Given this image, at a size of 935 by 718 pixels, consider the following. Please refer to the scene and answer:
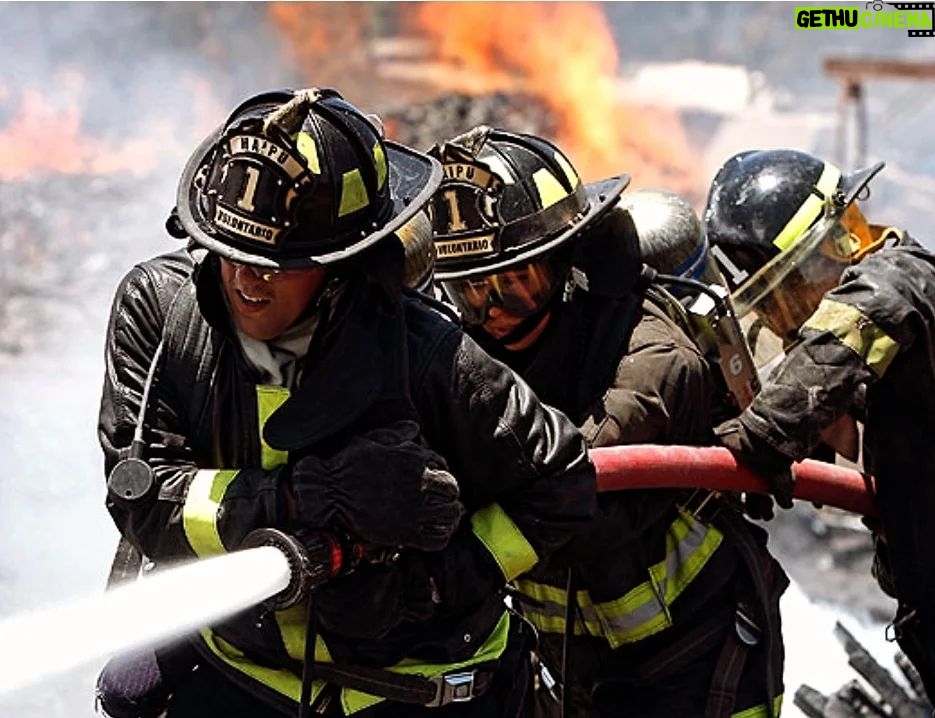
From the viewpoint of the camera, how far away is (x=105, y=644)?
3076 millimetres

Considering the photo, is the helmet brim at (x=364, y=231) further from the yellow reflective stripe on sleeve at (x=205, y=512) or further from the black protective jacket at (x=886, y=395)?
the black protective jacket at (x=886, y=395)

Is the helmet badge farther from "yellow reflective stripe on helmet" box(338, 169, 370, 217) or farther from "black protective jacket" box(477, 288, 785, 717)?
"black protective jacket" box(477, 288, 785, 717)

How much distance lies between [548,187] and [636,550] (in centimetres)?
106

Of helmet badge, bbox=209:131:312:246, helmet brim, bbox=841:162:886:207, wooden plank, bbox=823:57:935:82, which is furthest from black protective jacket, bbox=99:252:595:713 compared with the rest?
wooden plank, bbox=823:57:935:82

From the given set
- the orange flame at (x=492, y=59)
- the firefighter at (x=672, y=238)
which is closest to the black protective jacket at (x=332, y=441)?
the firefighter at (x=672, y=238)

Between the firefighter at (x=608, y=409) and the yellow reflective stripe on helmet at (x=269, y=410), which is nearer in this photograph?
the yellow reflective stripe on helmet at (x=269, y=410)

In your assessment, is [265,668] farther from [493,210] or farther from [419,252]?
[493,210]

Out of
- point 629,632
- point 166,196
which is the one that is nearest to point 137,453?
point 629,632

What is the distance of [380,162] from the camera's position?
3414 mm

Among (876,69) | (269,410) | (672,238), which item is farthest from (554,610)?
(876,69)

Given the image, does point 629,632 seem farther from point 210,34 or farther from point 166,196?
point 210,34

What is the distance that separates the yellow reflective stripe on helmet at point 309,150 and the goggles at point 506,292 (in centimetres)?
117

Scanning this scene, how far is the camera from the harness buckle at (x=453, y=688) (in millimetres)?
3658

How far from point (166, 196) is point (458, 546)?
16.5 metres
